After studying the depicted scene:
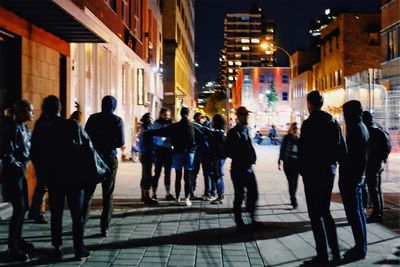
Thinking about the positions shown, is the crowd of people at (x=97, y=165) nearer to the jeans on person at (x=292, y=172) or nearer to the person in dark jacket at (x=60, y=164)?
the person in dark jacket at (x=60, y=164)

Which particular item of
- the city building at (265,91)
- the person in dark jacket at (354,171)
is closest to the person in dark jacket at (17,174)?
the person in dark jacket at (354,171)

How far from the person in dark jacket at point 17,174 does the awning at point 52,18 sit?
2.95 metres

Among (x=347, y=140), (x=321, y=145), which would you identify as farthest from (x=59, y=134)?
(x=347, y=140)

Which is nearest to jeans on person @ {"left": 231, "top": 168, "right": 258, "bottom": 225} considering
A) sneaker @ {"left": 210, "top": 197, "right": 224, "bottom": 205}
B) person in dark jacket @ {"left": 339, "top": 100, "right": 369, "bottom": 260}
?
person in dark jacket @ {"left": 339, "top": 100, "right": 369, "bottom": 260}

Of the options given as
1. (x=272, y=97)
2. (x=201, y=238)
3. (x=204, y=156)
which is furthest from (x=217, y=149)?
(x=272, y=97)

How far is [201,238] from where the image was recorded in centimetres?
767

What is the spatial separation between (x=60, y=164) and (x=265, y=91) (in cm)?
8149

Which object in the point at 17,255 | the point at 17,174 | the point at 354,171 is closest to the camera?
the point at 17,255

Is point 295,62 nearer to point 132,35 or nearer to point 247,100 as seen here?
point 247,100

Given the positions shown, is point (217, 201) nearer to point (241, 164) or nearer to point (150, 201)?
point (150, 201)

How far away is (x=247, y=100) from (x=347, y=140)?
263ft

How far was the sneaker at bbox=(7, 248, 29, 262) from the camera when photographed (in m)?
6.24

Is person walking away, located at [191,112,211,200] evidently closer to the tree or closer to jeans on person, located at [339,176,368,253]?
jeans on person, located at [339,176,368,253]

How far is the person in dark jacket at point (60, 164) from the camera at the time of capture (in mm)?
6250
